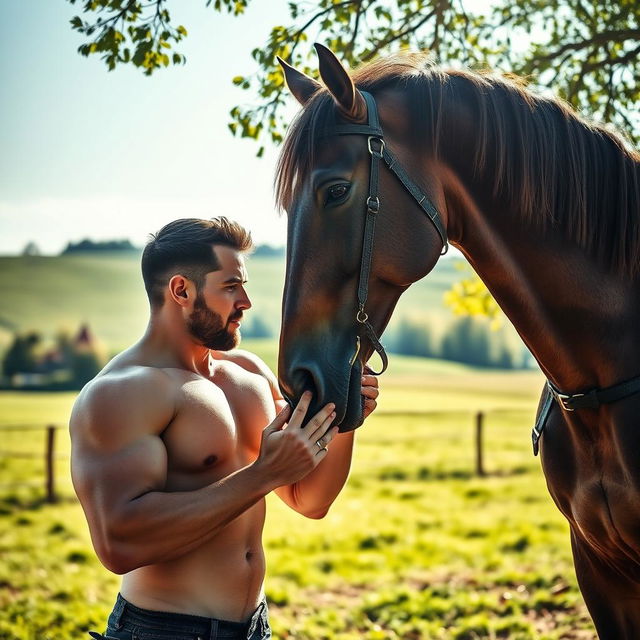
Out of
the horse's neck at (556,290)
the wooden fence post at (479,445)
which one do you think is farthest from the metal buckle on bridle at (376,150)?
the wooden fence post at (479,445)

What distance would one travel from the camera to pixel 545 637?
435cm

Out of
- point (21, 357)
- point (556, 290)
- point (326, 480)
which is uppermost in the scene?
point (556, 290)

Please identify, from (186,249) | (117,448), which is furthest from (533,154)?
(117,448)

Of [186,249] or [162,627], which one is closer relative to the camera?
[162,627]

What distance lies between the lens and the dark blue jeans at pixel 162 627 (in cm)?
202

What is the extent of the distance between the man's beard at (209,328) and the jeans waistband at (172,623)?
824 millimetres

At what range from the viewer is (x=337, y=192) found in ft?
5.90

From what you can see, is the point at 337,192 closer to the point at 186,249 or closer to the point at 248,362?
the point at 186,249

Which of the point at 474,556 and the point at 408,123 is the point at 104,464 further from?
the point at 474,556

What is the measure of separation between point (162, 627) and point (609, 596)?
4.94 feet

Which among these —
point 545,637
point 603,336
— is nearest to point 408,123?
point 603,336

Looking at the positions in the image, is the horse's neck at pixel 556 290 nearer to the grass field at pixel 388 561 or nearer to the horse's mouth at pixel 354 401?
the horse's mouth at pixel 354 401

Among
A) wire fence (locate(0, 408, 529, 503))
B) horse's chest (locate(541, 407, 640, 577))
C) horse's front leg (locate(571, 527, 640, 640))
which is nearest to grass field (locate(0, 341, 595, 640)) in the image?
wire fence (locate(0, 408, 529, 503))

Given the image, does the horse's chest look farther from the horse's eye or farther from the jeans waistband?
the jeans waistband
